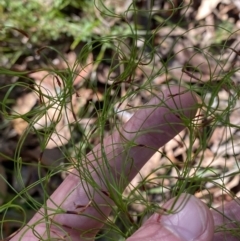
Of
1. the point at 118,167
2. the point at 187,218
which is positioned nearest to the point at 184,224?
the point at 187,218

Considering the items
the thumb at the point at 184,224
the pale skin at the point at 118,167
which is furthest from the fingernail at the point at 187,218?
the pale skin at the point at 118,167

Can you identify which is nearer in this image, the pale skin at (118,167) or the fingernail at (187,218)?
the fingernail at (187,218)

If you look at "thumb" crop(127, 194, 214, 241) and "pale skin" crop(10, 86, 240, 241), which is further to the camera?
"pale skin" crop(10, 86, 240, 241)

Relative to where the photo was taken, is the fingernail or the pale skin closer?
the fingernail

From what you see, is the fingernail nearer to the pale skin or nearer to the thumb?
the thumb

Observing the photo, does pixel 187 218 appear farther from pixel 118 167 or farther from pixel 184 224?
pixel 118 167

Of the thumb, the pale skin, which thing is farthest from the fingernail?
the pale skin

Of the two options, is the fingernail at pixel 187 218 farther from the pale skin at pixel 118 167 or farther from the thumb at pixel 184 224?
the pale skin at pixel 118 167
